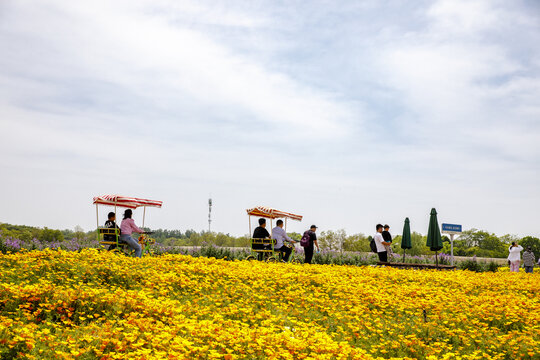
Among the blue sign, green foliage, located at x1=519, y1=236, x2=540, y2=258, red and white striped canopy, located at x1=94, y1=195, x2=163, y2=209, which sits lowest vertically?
green foliage, located at x1=519, y1=236, x2=540, y2=258

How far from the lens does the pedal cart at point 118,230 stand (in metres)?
14.5

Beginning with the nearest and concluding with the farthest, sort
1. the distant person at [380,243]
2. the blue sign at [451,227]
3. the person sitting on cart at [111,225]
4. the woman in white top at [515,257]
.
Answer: the person sitting on cart at [111,225] < the distant person at [380,243] < the woman in white top at [515,257] < the blue sign at [451,227]

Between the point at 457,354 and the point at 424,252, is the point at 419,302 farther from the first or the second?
the point at 424,252

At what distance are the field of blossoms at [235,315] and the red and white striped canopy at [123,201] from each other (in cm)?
437

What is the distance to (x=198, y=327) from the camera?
593cm

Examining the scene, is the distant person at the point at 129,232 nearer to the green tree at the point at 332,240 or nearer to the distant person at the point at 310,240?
the distant person at the point at 310,240

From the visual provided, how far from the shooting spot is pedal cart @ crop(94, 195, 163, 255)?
47.6 feet

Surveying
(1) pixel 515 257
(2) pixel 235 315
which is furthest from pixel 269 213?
(1) pixel 515 257

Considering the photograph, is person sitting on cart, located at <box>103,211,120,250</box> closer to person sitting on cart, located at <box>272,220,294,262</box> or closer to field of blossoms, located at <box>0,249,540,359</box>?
field of blossoms, located at <box>0,249,540,359</box>

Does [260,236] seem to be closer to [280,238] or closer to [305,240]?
[280,238]

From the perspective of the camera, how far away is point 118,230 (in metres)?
14.6

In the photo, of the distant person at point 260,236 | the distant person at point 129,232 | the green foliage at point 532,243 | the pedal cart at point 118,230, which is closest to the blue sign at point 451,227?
the distant person at point 260,236

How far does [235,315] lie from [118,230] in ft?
27.6

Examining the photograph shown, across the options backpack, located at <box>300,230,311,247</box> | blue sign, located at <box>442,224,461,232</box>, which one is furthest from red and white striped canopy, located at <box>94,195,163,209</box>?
blue sign, located at <box>442,224,461,232</box>
